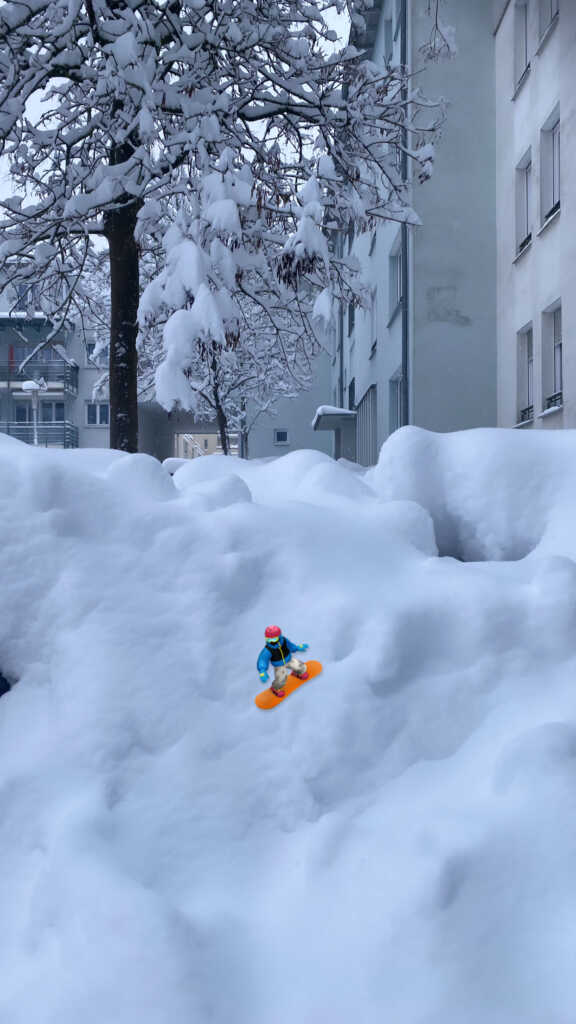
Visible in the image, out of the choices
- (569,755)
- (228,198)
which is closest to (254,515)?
(569,755)

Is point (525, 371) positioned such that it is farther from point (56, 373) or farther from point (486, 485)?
point (56, 373)

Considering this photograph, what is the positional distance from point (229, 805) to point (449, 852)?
60 centimetres

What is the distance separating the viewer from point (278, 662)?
238 centimetres

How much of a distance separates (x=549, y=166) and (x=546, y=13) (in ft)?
6.88

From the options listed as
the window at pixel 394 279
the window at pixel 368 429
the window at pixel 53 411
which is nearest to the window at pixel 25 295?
the window at pixel 394 279

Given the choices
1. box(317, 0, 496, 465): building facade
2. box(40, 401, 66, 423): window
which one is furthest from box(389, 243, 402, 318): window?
box(40, 401, 66, 423): window

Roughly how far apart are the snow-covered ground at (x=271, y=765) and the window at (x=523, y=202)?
988cm

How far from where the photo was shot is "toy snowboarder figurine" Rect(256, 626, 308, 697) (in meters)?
2.37

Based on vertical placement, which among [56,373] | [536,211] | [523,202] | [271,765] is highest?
[56,373]

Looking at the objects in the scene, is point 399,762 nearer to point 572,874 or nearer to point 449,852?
point 449,852

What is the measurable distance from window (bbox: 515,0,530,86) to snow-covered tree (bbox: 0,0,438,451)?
5.15 meters

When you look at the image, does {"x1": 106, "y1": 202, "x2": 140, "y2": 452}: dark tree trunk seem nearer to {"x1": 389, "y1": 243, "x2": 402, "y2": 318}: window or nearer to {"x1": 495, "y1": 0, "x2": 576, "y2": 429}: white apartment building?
{"x1": 495, "y1": 0, "x2": 576, "y2": 429}: white apartment building

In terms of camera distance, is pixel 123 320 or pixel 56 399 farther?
pixel 56 399

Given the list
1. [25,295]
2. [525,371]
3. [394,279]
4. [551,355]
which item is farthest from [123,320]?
[394,279]
